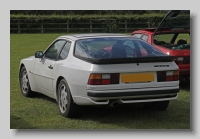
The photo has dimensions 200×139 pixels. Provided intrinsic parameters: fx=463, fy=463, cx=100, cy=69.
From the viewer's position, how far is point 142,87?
6.80 m

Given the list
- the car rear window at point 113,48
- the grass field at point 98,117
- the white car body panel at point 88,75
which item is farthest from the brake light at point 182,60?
the white car body panel at point 88,75

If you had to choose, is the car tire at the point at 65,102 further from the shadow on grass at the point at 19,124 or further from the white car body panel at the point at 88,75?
the shadow on grass at the point at 19,124

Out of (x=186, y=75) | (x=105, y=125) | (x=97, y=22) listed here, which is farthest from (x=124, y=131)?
(x=97, y=22)

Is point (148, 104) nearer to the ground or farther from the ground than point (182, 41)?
nearer to the ground

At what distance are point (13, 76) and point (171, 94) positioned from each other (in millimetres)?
6223

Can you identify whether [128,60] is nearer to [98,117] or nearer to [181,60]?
[98,117]

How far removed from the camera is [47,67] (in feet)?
26.7

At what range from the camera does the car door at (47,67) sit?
7997 mm

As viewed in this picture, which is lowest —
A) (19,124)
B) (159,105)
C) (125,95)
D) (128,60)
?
(19,124)

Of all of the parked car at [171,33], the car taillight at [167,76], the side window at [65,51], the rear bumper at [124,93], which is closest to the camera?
the rear bumper at [124,93]

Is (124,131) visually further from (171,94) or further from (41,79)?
(41,79)

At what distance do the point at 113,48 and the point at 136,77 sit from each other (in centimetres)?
88

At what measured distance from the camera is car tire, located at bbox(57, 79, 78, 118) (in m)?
7.20

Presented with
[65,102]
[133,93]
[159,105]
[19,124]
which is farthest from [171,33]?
[19,124]
